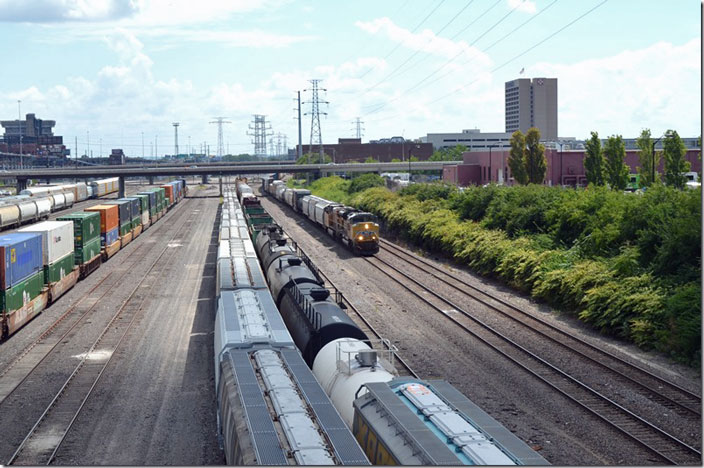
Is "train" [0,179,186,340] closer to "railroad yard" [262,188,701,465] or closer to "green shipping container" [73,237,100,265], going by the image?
"green shipping container" [73,237,100,265]

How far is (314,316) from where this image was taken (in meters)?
19.9

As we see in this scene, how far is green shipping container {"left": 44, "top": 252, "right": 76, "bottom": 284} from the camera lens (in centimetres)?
3484

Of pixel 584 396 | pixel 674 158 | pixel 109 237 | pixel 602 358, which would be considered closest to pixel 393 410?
pixel 584 396

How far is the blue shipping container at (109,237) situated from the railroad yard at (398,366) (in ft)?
27.6

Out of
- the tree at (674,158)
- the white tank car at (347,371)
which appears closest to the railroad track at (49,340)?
the white tank car at (347,371)

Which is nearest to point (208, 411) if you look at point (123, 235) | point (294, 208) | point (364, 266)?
point (364, 266)

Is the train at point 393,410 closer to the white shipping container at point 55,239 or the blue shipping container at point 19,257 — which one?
the blue shipping container at point 19,257

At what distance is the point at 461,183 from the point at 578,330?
72680mm

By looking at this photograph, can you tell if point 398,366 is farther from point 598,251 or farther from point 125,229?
point 125,229

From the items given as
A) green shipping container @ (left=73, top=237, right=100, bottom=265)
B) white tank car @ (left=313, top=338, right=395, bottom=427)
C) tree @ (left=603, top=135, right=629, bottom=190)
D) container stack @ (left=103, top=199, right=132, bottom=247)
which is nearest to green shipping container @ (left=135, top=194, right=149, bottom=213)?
container stack @ (left=103, top=199, right=132, bottom=247)

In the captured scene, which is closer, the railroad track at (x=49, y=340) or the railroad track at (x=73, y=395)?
the railroad track at (x=73, y=395)

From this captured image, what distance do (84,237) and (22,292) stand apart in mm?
13265

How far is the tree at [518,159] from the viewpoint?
7731 centimetres

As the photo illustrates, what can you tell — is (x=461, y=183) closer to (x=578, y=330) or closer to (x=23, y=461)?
(x=578, y=330)
